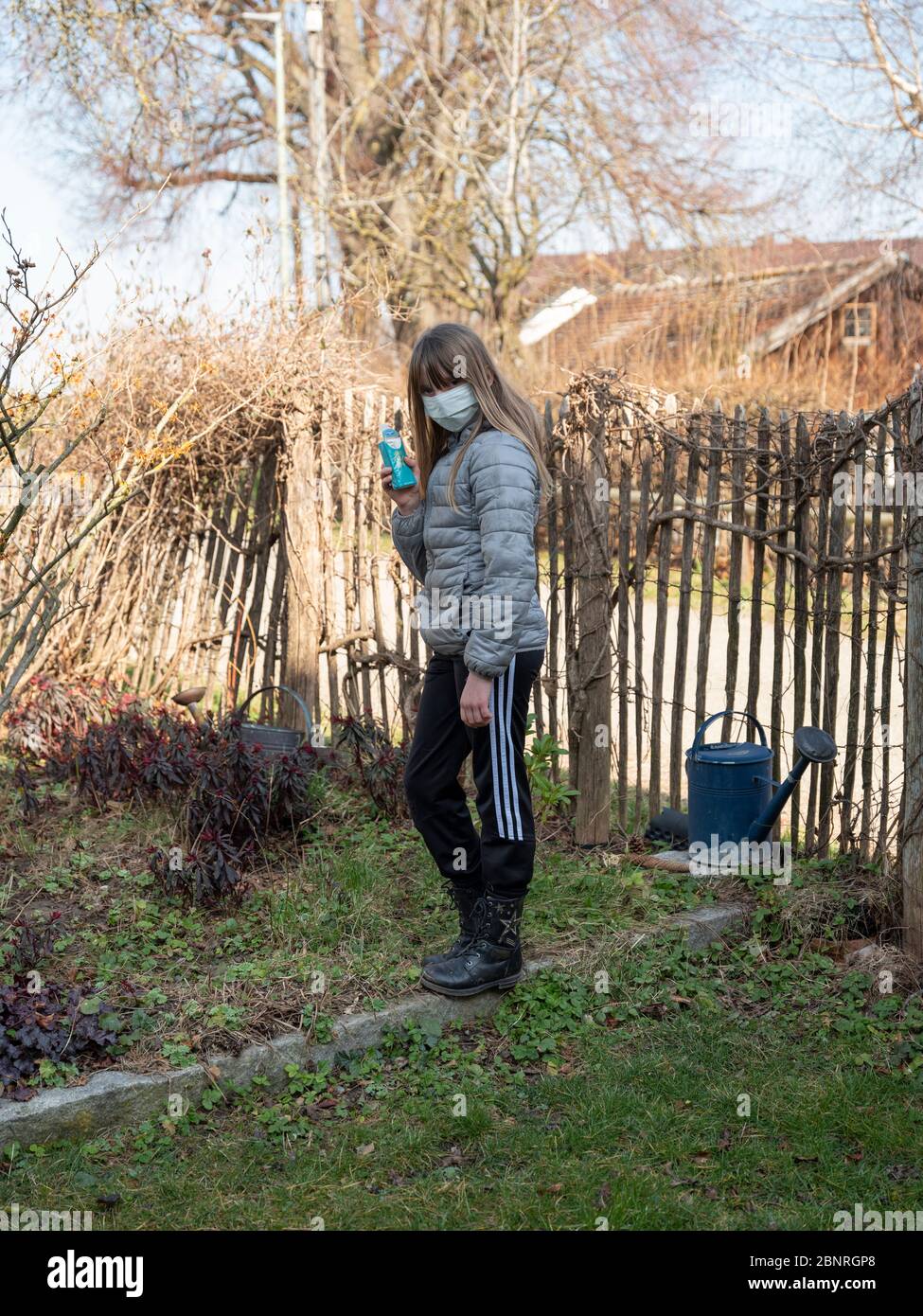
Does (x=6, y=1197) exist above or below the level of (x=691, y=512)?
below

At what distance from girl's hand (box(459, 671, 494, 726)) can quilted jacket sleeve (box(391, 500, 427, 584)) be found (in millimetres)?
498

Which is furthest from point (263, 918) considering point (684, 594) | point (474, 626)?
point (684, 594)

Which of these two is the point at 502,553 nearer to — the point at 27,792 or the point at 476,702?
the point at 476,702

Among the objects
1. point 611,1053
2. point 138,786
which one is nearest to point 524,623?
point 611,1053

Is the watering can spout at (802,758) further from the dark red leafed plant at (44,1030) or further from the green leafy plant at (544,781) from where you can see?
the dark red leafed plant at (44,1030)

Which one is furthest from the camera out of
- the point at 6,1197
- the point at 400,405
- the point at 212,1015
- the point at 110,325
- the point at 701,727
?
the point at 110,325

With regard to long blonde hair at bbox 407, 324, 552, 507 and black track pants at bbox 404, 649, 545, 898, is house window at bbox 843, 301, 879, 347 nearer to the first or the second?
long blonde hair at bbox 407, 324, 552, 507

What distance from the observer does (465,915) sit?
3826 mm

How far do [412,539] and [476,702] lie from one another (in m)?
0.69

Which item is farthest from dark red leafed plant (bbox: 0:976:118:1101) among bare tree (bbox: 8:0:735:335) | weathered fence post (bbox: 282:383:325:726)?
bare tree (bbox: 8:0:735:335)
